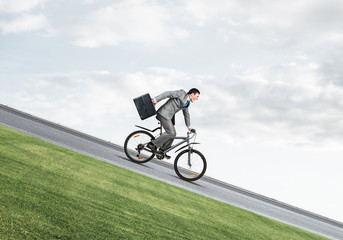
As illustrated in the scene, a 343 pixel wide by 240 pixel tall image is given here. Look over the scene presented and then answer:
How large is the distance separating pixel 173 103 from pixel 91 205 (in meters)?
4.68

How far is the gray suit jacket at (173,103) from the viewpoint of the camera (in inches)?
344

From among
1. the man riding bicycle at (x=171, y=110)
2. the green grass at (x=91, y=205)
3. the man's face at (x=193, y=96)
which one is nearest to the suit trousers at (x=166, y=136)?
the man riding bicycle at (x=171, y=110)

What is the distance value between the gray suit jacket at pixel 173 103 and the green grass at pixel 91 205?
70.3 inches

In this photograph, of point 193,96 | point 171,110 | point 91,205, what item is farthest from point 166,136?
point 91,205

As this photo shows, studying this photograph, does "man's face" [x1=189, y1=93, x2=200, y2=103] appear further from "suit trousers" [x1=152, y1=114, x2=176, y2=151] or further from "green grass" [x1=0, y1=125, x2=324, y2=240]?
"green grass" [x1=0, y1=125, x2=324, y2=240]

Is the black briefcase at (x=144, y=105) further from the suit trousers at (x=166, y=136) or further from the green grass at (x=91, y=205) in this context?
the green grass at (x=91, y=205)

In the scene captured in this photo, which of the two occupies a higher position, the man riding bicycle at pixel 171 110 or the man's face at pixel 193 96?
the man's face at pixel 193 96

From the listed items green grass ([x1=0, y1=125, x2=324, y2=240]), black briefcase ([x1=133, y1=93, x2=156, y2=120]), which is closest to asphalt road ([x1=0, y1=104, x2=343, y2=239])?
black briefcase ([x1=133, y1=93, x2=156, y2=120])

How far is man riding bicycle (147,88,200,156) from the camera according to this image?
28.9 feet

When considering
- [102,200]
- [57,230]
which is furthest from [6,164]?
[57,230]

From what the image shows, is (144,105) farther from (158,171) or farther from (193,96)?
(158,171)

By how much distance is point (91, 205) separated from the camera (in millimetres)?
4715

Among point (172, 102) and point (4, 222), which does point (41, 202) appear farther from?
point (172, 102)

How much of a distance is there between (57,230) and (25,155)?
384 cm
